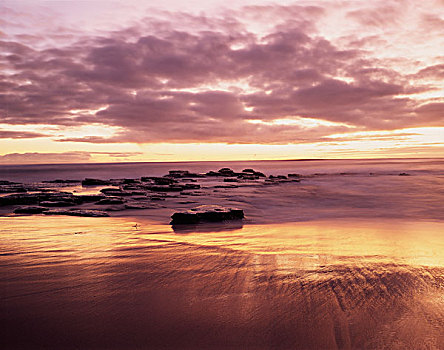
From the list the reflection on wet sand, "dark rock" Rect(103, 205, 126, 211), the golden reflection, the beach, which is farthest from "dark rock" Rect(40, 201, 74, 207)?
the reflection on wet sand

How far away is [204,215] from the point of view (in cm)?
1050

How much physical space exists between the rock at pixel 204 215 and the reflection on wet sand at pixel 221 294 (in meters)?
3.11

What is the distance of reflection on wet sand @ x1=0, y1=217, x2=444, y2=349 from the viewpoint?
3.01 metres

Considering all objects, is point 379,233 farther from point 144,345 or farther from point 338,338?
point 144,345

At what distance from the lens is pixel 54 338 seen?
2.98 m

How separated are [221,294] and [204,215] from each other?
6.54 metres

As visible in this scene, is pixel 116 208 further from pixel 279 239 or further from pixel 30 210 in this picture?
pixel 279 239

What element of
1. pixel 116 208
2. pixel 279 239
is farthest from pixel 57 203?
pixel 279 239

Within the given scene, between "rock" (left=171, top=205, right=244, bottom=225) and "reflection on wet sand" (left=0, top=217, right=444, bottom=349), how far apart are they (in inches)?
122

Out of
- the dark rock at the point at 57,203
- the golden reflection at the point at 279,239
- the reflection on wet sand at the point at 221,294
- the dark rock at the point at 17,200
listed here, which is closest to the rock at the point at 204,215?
the golden reflection at the point at 279,239

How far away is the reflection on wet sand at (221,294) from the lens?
301 cm

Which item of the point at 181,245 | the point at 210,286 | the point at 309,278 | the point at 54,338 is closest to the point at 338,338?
the point at 309,278

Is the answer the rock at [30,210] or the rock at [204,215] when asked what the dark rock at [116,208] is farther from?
the rock at [204,215]

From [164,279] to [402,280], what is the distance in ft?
11.5
